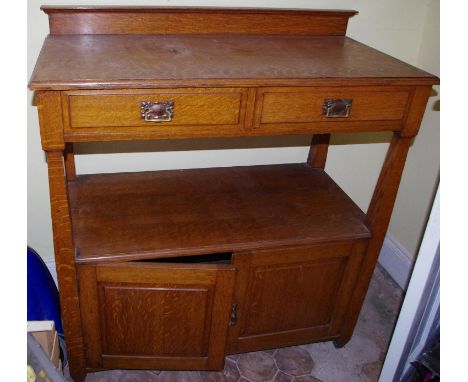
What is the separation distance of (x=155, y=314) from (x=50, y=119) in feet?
2.28

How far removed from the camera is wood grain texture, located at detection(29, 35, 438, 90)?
1.15m

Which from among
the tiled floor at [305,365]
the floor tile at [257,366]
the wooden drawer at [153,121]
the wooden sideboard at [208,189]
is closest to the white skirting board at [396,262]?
the tiled floor at [305,365]

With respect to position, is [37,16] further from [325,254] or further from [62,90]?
[325,254]

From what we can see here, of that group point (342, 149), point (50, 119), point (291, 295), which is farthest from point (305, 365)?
point (50, 119)

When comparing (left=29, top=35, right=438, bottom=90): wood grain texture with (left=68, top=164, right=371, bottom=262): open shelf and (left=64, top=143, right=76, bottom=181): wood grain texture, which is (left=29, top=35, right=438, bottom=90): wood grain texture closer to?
(left=64, top=143, right=76, bottom=181): wood grain texture

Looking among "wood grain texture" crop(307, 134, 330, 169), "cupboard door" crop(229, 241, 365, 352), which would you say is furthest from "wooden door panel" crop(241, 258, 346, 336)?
"wood grain texture" crop(307, 134, 330, 169)

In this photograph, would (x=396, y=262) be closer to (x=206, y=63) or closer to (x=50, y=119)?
(x=206, y=63)

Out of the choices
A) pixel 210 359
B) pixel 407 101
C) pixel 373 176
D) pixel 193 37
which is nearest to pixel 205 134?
pixel 193 37

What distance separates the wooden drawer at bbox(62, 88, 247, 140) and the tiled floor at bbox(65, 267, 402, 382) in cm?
94

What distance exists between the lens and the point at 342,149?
2.07m

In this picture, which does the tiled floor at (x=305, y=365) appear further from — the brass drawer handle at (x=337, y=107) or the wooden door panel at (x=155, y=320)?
the brass drawer handle at (x=337, y=107)

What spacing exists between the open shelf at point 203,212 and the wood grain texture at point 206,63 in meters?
0.49
